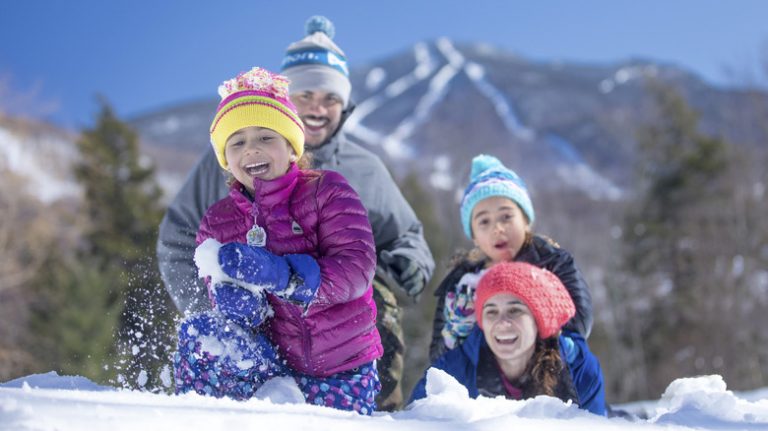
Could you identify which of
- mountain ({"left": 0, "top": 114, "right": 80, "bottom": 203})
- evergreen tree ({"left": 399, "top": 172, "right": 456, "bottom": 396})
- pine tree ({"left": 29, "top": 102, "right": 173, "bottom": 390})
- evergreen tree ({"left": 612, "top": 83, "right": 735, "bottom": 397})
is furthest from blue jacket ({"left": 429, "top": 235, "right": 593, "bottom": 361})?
mountain ({"left": 0, "top": 114, "right": 80, "bottom": 203})

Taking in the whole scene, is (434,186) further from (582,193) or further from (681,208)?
(582,193)

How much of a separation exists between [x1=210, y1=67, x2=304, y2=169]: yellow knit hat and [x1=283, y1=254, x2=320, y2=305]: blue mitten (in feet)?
1.88

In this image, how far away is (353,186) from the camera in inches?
143

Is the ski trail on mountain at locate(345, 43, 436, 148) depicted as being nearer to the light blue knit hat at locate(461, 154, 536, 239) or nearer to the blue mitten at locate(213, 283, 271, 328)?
the light blue knit hat at locate(461, 154, 536, 239)

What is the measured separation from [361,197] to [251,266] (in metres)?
1.50

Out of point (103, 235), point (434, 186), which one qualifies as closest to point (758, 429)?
point (103, 235)

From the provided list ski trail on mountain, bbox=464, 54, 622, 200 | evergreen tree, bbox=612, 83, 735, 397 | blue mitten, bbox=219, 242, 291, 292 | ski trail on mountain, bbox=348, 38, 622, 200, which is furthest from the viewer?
ski trail on mountain, bbox=348, 38, 622, 200

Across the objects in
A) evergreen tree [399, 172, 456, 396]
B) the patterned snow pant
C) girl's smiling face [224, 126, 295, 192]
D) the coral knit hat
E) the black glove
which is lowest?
the patterned snow pant

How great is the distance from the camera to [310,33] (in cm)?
427

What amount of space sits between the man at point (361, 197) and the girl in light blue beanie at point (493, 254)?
0.19 meters

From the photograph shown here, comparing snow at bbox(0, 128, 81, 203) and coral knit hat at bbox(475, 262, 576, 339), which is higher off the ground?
snow at bbox(0, 128, 81, 203)

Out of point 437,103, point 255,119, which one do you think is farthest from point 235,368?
point 437,103

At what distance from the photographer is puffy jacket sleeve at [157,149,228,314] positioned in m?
3.43

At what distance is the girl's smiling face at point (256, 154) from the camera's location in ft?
8.30
